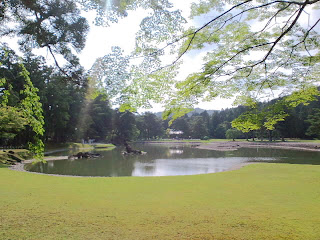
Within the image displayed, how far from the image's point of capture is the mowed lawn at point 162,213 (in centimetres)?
357

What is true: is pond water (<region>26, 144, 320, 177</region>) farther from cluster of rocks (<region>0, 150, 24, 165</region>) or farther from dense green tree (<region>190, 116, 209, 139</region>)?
dense green tree (<region>190, 116, 209, 139</region>)

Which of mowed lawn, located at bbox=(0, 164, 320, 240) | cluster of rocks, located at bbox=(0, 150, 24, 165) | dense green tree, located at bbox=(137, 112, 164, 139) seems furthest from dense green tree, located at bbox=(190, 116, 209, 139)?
mowed lawn, located at bbox=(0, 164, 320, 240)

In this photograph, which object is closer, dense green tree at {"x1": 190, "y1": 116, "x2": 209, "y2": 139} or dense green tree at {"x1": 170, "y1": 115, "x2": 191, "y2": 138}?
dense green tree at {"x1": 190, "y1": 116, "x2": 209, "y2": 139}

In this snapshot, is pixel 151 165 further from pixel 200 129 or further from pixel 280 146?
pixel 200 129

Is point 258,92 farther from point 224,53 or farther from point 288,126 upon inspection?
point 288,126

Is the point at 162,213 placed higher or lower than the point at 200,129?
lower

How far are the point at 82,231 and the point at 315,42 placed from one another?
5.58 m

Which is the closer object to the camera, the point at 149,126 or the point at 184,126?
the point at 149,126

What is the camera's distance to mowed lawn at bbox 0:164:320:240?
3566 millimetres

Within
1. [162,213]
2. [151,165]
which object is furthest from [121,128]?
[162,213]

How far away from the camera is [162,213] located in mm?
4578

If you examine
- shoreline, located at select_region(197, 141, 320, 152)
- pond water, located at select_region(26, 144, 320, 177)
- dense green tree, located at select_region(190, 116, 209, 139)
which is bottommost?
shoreline, located at select_region(197, 141, 320, 152)

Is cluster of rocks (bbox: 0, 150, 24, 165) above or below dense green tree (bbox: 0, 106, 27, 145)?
below

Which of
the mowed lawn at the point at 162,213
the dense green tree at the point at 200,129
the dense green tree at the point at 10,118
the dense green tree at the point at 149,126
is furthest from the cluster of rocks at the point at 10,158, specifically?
the dense green tree at the point at 200,129
